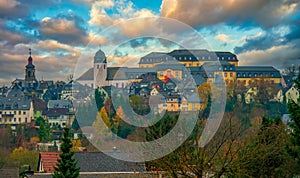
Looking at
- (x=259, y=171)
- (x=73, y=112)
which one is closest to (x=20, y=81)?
(x=73, y=112)

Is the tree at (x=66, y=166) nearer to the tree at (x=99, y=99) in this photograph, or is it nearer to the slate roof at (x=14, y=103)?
the tree at (x=99, y=99)

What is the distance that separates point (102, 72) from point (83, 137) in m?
24.0

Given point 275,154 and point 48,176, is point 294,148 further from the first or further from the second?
point 48,176

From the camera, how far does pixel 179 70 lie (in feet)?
216

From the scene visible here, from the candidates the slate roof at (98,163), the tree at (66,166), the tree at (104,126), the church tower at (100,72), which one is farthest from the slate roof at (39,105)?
the tree at (66,166)

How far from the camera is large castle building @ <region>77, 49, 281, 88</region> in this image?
6344 centimetres

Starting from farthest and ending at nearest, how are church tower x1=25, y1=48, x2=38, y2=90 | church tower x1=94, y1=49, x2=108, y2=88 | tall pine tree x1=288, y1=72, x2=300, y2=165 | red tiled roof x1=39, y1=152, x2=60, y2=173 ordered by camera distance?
1. church tower x1=25, y1=48, x2=38, y2=90
2. church tower x1=94, y1=49, x2=108, y2=88
3. red tiled roof x1=39, y1=152, x2=60, y2=173
4. tall pine tree x1=288, y1=72, x2=300, y2=165

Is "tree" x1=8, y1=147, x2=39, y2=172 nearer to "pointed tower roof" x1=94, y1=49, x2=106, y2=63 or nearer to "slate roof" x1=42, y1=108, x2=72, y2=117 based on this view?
"pointed tower roof" x1=94, y1=49, x2=106, y2=63

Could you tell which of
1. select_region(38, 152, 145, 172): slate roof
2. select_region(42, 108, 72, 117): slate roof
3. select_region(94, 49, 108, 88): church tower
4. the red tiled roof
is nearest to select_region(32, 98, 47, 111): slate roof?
select_region(42, 108, 72, 117): slate roof

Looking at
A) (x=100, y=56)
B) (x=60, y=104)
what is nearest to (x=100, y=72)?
(x=100, y=56)

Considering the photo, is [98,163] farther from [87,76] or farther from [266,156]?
[87,76]

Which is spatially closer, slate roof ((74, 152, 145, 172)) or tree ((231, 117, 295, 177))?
tree ((231, 117, 295, 177))

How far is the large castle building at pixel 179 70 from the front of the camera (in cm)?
6344

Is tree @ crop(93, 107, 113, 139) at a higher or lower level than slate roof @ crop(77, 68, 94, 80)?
lower
